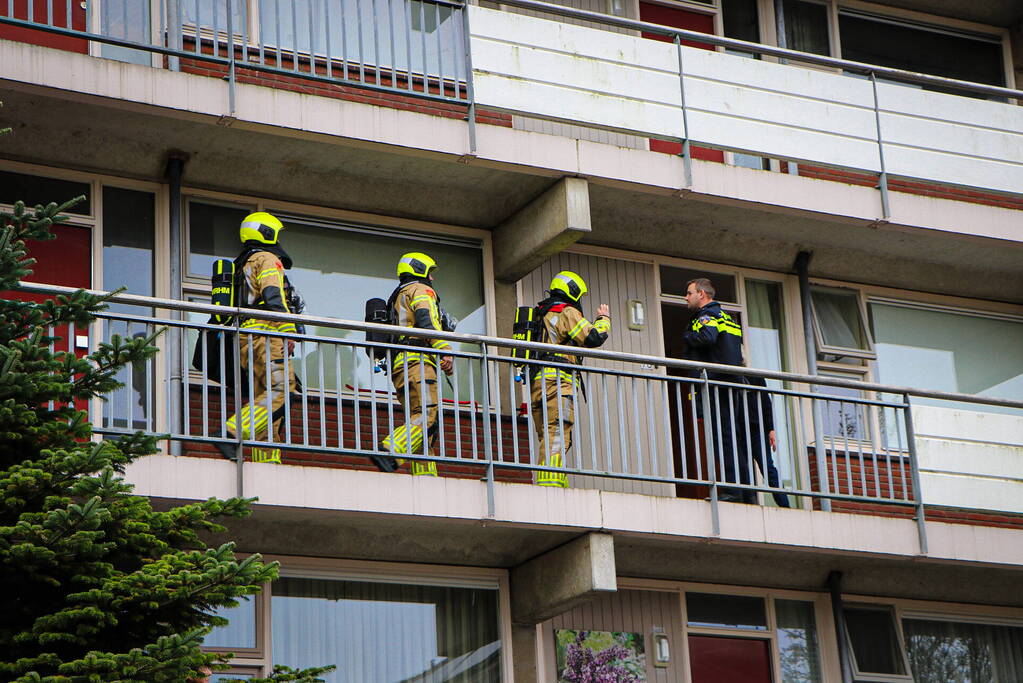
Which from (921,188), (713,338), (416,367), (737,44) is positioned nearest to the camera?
(416,367)

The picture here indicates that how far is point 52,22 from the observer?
12.3 meters

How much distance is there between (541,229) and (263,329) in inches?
105

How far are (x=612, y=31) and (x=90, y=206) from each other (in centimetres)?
469

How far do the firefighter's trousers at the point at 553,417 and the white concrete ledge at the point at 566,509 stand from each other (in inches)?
12.2

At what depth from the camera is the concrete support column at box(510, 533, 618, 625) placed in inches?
464

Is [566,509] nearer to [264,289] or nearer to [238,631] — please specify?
[238,631]

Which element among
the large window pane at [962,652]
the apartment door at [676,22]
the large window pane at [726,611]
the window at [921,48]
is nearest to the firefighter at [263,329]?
the large window pane at [726,611]

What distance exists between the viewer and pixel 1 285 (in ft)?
28.0

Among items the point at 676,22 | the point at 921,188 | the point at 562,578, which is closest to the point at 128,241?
the point at 562,578

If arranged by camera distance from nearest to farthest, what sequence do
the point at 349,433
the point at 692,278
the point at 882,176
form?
the point at 349,433, the point at 882,176, the point at 692,278

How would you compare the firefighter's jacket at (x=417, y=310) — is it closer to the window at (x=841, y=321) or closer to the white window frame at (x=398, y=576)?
the white window frame at (x=398, y=576)

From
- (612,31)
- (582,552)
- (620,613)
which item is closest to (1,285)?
(582,552)

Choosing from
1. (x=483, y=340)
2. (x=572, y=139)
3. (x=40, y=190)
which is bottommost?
(x=483, y=340)

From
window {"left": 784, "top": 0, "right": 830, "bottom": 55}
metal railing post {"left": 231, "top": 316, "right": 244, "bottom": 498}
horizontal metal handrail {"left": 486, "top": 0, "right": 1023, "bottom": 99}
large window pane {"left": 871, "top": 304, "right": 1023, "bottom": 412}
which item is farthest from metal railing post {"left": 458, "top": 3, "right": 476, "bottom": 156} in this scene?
large window pane {"left": 871, "top": 304, "right": 1023, "bottom": 412}
